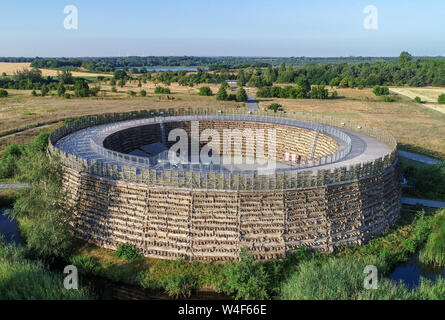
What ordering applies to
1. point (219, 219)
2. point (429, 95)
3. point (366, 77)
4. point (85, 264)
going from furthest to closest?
point (366, 77)
point (429, 95)
point (219, 219)
point (85, 264)

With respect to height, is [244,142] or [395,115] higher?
[395,115]

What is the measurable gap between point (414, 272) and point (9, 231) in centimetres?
3228

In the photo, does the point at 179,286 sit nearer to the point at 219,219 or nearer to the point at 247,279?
the point at 247,279

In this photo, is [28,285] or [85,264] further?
[85,264]

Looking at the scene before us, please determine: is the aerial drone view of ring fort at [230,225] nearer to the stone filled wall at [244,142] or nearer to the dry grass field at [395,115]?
the stone filled wall at [244,142]

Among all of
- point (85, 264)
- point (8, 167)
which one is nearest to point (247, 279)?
point (85, 264)

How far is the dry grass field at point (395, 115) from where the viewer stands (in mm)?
57219

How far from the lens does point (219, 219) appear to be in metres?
23.3

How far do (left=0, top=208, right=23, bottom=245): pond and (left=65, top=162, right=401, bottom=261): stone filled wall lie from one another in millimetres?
5809

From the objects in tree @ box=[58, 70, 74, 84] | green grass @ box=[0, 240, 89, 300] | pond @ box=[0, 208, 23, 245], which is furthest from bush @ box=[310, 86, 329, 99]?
green grass @ box=[0, 240, 89, 300]
